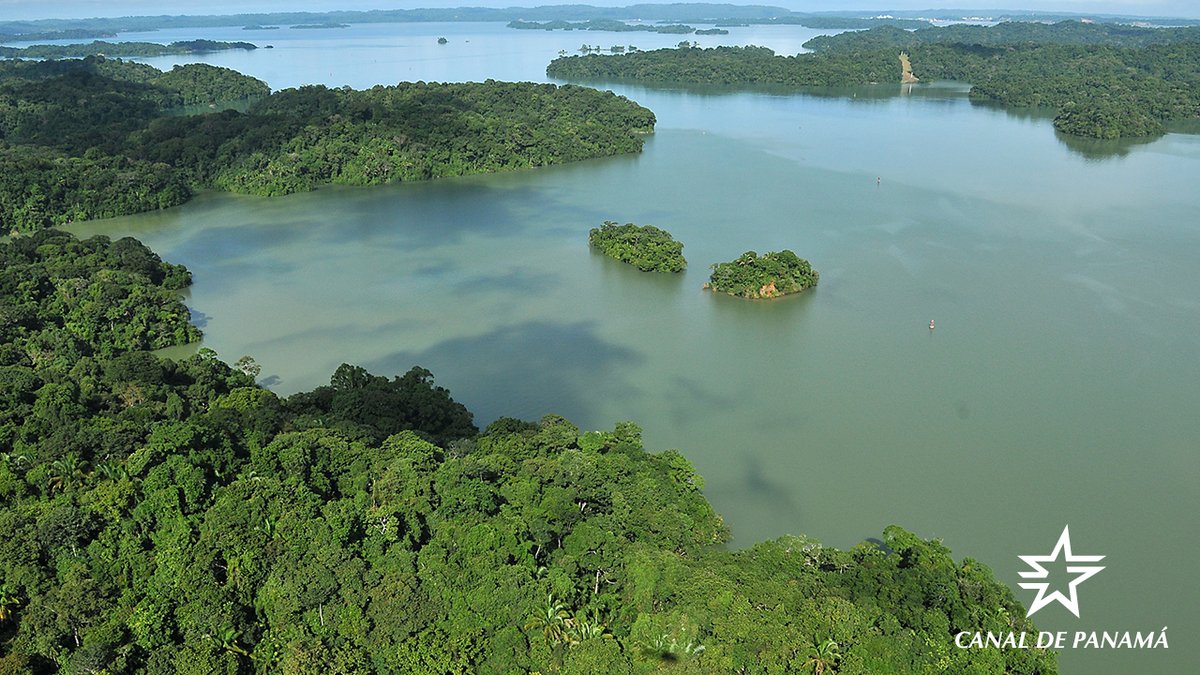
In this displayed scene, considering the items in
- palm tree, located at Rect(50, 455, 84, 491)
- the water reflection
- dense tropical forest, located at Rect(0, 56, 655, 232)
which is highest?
dense tropical forest, located at Rect(0, 56, 655, 232)

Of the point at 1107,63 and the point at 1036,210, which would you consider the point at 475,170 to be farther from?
the point at 1107,63

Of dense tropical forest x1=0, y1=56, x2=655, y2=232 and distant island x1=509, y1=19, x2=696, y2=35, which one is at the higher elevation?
distant island x1=509, y1=19, x2=696, y2=35

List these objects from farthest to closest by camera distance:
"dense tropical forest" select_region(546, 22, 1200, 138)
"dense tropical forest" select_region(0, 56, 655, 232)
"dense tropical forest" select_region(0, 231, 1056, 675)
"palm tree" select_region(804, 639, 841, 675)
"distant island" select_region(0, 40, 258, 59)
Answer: "distant island" select_region(0, 40, 258, 59), "dense tropical forest" select_region(546, 22, 1200, 138), "dense tropical forest" select_region(0, 56, 655, 232), "dense tropical forest" select_region(0, 231, 1056, 675), "palm tree" select_region(804, 639, 841, 675)

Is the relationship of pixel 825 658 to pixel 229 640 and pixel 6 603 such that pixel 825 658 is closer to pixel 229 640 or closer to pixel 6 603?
pixel 229 640

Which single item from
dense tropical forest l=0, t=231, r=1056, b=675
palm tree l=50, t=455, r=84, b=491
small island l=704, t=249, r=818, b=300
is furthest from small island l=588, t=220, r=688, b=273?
palm tree l=50, t=455, r=84, b=491

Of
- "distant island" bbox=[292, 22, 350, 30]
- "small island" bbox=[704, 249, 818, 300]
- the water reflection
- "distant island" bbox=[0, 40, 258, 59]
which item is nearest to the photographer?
the water reflection

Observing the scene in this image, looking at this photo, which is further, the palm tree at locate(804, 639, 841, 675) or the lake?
the lake

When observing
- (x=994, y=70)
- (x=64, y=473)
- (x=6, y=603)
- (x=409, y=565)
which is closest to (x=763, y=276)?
(x=409, y=565)

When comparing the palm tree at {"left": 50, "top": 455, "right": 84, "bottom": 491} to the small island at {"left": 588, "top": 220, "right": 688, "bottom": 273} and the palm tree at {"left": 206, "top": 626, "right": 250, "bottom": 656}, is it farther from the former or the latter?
the small island at {"left": 588, "top": 220, "right": 688, "bottom": 273}
